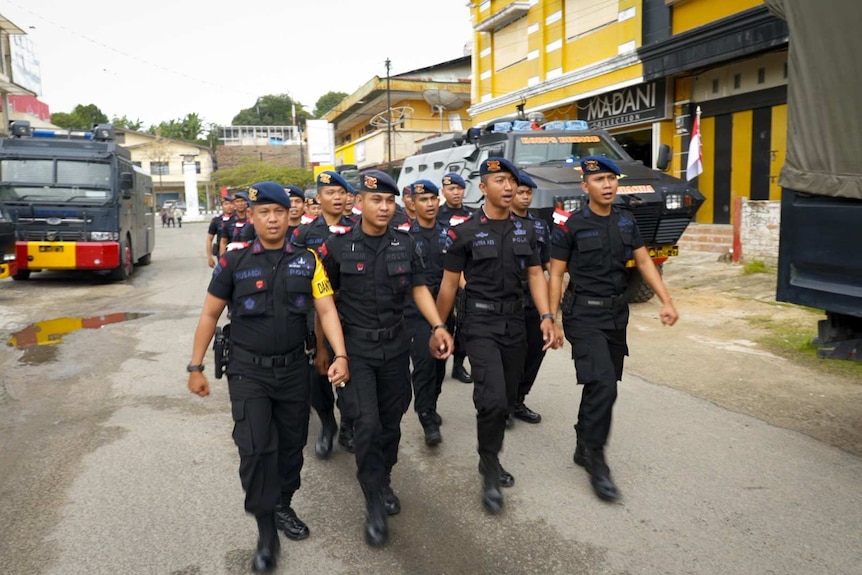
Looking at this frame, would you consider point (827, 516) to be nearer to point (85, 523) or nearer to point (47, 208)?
point (85, 523)

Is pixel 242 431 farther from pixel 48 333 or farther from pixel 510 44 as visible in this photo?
pixel 510 44

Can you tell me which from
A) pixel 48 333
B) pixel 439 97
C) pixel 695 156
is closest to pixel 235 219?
pixel 48 333

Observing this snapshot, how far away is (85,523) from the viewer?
3701mm

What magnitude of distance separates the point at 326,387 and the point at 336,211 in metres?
1.41

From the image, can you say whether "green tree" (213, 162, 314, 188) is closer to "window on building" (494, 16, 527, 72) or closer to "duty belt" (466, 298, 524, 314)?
"window on building" (494, 16, 527, 72)

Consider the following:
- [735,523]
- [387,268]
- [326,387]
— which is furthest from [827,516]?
[326,387]

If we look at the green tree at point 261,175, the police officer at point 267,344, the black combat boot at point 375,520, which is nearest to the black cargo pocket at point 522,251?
the police officer at point 267,344

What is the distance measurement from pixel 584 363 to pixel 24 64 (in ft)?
142

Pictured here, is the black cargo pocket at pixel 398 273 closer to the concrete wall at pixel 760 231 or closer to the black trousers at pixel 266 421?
the black trousers at pixel 266 421

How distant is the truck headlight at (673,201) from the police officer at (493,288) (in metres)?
4.97

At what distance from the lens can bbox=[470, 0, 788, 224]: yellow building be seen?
1371 centimetres

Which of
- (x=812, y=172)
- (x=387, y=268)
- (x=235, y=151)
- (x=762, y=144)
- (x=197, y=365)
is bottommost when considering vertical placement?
(x=197, y=365)

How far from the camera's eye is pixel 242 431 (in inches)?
128

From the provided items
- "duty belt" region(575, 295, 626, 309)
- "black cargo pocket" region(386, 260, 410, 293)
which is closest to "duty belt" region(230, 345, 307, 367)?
"black cargo pocket" region(386, 260, 410, 293)
